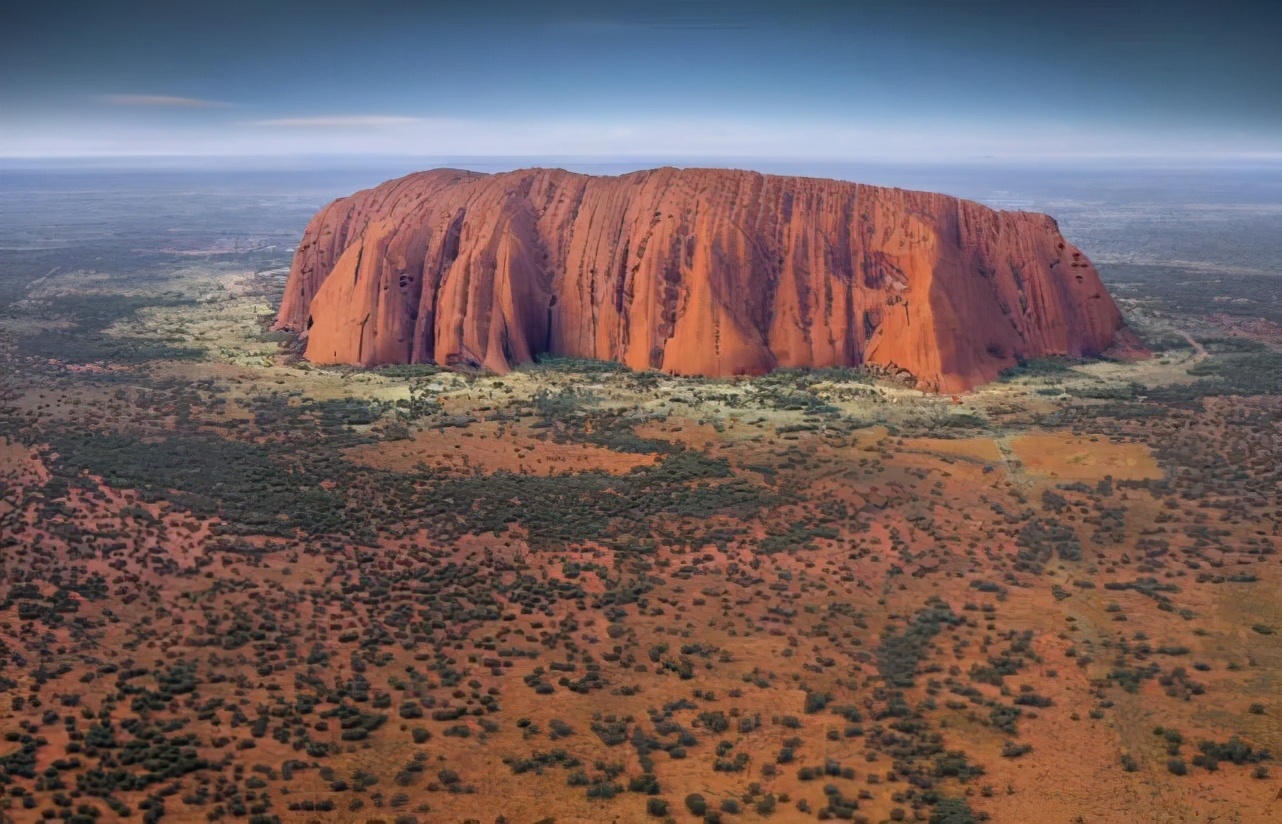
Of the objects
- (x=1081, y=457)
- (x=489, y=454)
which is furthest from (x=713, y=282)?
(x=1081, y=457)

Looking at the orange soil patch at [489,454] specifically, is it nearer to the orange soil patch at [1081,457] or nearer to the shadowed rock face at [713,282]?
the shadowed rock face at [713,282]

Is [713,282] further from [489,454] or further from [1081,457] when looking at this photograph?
[1081,457]

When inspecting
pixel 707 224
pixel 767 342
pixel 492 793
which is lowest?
pixel 492 793

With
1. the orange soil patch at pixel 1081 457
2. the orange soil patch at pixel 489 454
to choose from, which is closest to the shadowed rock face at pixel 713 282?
the orange soil patch at pixel 1081 457

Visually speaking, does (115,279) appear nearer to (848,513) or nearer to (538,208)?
(538,208)

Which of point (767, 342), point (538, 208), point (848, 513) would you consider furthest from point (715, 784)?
point (538, 208)

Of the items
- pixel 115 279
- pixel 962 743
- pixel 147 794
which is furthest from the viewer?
pixel 115 279
